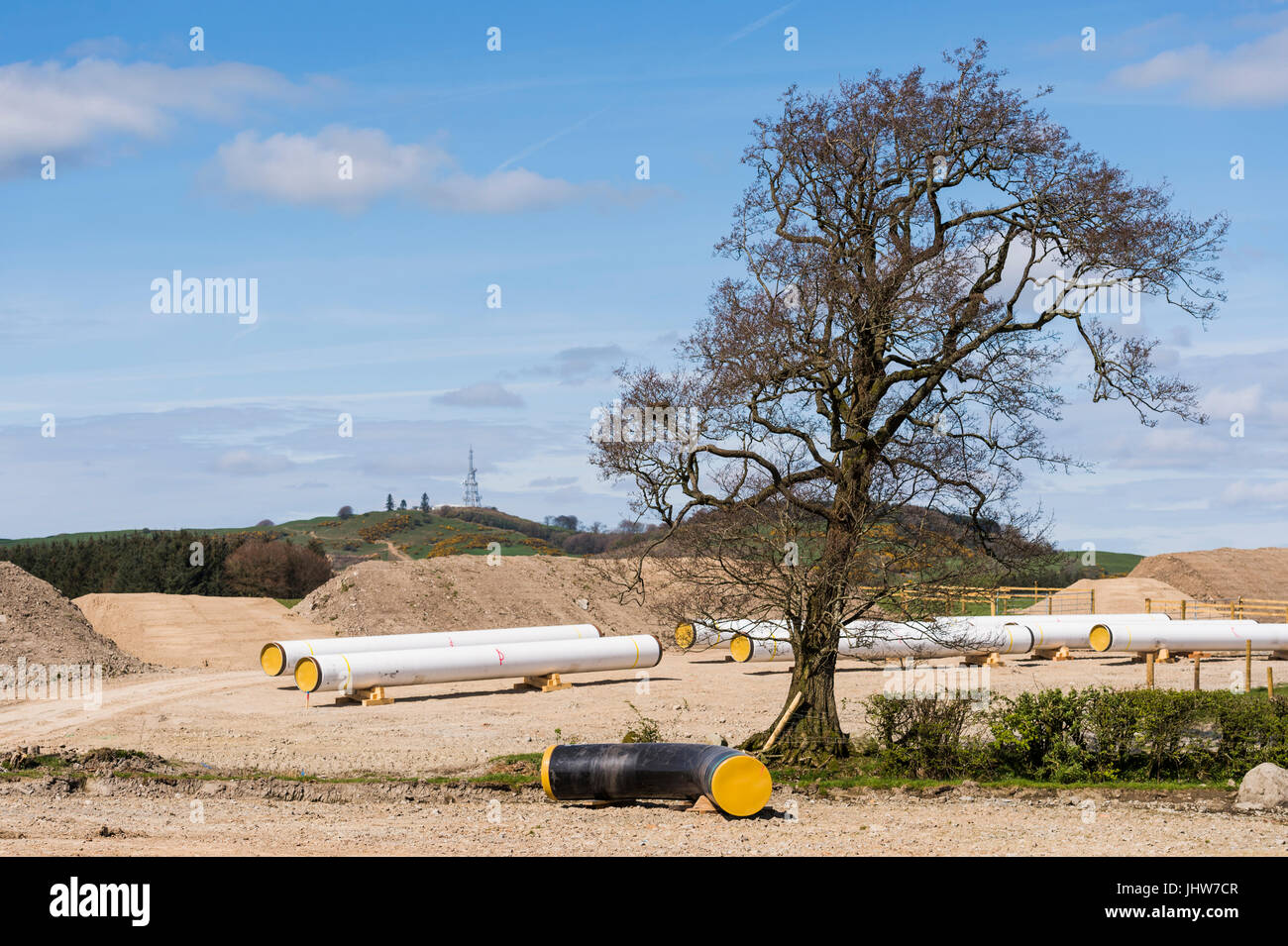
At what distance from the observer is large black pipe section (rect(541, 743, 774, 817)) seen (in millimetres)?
12906

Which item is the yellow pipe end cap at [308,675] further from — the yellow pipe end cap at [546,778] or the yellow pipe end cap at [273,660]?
the yellow pipe end cap at [546,778]

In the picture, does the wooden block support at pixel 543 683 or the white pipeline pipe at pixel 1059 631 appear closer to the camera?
the wooden block support at pixel 543 683

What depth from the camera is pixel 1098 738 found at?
15094mm

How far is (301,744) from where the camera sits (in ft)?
63.7

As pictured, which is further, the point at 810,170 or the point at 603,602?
the point at 603,602

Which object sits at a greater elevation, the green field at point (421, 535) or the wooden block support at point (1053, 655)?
the green field at point (421, 535)

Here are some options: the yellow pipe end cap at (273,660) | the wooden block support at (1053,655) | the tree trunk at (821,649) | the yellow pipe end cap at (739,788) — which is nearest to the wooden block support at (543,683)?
the yellow pipe end cap at (273,660)

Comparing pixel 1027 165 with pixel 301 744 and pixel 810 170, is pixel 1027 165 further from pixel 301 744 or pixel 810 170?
pixel 301 744

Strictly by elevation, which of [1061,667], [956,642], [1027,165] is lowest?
[1061,667]

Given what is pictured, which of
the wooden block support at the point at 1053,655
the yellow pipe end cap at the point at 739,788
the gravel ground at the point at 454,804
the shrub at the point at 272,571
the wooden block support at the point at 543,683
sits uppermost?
the shrub at the point at 272,571

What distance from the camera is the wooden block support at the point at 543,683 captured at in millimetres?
27562

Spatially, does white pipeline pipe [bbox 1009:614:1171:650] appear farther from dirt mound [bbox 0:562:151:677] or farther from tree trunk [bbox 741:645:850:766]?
dirt mound [bbox 0:562:151:677]
